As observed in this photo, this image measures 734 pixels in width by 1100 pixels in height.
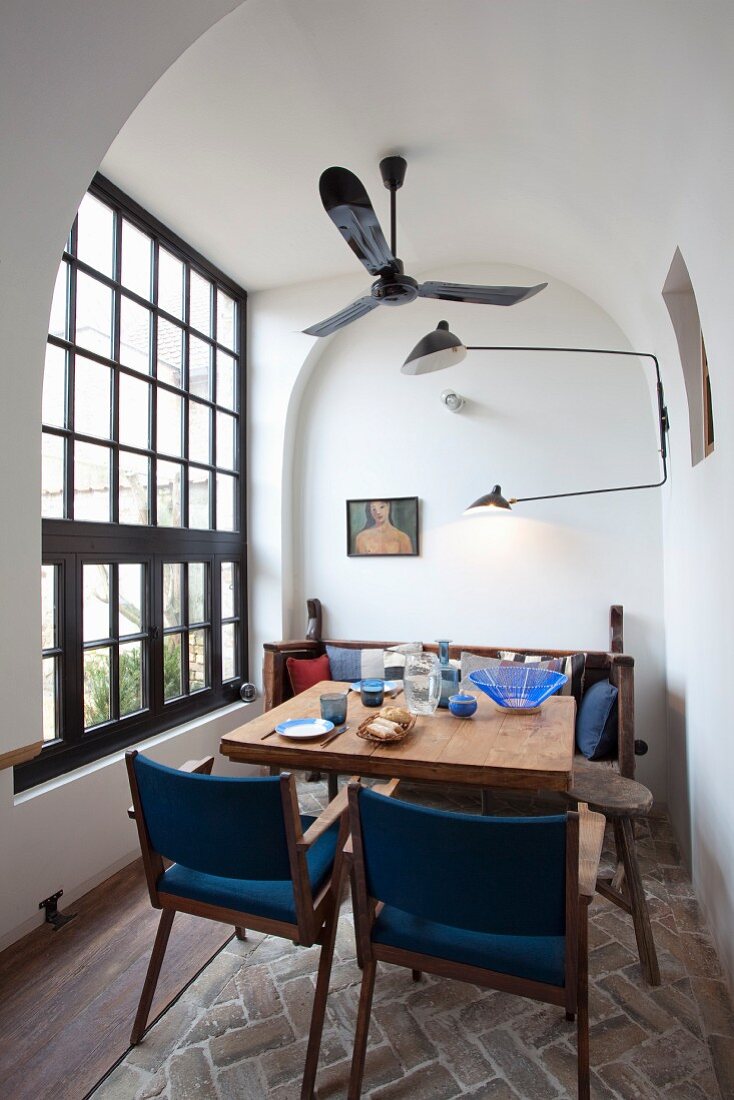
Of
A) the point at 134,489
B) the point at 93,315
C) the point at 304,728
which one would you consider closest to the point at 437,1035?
the point at 304,728

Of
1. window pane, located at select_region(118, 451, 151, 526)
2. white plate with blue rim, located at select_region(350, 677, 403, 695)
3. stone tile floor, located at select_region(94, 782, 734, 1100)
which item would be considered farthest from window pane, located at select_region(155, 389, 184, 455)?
stone tile floor, located at select_region(94, 782, 734, 1100)

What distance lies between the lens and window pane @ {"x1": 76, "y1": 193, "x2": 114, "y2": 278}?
281 cm

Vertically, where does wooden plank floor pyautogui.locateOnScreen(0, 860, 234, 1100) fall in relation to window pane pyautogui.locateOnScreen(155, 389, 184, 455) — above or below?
below

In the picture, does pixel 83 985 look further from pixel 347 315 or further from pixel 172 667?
pixel 347 315

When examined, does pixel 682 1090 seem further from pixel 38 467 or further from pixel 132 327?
pixel 132 327

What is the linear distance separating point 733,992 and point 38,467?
296 centimetres

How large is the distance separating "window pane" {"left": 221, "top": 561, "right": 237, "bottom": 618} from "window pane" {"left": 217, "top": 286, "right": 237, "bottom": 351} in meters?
1.56

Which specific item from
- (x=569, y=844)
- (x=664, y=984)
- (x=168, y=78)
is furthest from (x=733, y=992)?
(x=168, y=78)

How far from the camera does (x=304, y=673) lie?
3811 millimetres

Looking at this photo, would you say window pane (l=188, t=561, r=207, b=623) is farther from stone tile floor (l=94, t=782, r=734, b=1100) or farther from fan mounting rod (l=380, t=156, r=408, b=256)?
fan mounting rod (l=380, t=156, r=408, b=256)

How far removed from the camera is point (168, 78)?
2230mm

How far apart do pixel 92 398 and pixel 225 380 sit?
1.33 meters

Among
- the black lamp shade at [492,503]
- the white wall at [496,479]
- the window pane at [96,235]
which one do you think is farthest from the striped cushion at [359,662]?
the window pane at [96,235]

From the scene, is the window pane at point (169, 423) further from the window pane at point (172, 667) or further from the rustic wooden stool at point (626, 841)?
the rustic wooden stool at point (626, 841)
